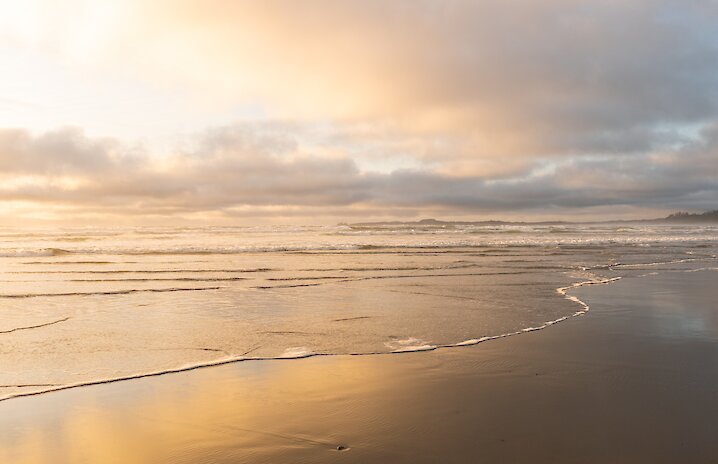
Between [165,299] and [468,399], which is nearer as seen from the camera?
[468,399]

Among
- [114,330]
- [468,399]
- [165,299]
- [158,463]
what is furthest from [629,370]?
[165,299]

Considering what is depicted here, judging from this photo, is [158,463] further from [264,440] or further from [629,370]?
[629,370]

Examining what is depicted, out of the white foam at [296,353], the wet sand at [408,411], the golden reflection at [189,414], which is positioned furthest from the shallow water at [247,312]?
the wet sand at [408,411]

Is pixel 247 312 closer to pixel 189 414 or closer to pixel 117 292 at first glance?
pixel 117 292

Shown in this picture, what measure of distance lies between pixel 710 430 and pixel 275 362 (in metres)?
5.25

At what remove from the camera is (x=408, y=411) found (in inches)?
203

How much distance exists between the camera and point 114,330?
9359mm

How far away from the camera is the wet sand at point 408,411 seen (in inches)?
167

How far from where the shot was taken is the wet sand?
4.24m

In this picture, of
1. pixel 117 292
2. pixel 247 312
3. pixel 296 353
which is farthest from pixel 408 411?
pixel 117 292

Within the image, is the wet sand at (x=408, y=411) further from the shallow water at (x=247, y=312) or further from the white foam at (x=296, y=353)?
the shallow water at (x=247, y=312)

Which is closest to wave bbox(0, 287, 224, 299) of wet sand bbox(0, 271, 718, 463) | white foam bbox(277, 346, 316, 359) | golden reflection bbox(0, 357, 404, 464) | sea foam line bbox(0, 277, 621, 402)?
white foam bbox(277, 346, 316, 359)

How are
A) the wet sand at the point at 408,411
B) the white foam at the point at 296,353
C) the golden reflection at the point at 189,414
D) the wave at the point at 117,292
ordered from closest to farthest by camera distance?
1. the wet sand at the point at 408,411
2. the golden reflection at the point at 189,414
3. the white foam at the point at 296,353
4. the wave at the point at 117,292

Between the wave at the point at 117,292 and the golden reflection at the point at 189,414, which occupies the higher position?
the wave at the point at 117,292
